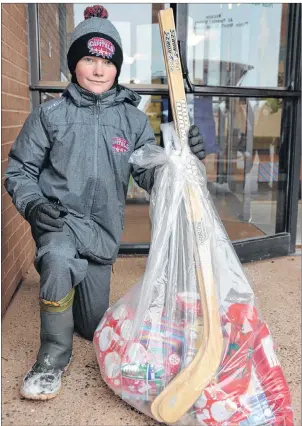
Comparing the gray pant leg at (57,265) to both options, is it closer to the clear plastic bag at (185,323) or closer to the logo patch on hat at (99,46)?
the clear plastic bag at (185,323)

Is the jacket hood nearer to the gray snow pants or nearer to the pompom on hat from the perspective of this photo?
the pompom on hat

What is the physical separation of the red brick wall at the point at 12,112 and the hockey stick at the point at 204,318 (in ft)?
3.61

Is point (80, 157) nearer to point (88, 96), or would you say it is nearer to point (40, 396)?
point (88, 96)

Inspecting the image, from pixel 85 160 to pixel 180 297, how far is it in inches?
28.9

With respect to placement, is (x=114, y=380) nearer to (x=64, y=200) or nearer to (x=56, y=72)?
(x=64, y=200)

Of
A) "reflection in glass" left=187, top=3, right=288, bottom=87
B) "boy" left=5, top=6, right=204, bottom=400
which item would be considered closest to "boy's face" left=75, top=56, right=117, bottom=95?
"boy" left=5, top=6, right=204, bottom=400

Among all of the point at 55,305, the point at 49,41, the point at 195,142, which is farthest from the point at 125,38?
the point at 55,305

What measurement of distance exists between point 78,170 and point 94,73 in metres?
0.42

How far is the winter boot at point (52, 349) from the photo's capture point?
1912 millimetres

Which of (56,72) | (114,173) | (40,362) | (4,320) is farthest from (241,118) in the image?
(40,362)

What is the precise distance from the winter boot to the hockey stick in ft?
1.47

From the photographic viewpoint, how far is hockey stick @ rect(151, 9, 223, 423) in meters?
1.72

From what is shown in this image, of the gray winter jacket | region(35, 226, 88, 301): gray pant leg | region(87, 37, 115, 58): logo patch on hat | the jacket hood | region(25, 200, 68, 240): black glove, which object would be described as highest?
region(87, 37, 115, 58): logo patch on hat

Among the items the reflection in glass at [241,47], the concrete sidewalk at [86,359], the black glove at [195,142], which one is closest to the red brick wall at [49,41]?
the reflection in glass at [241,47]
